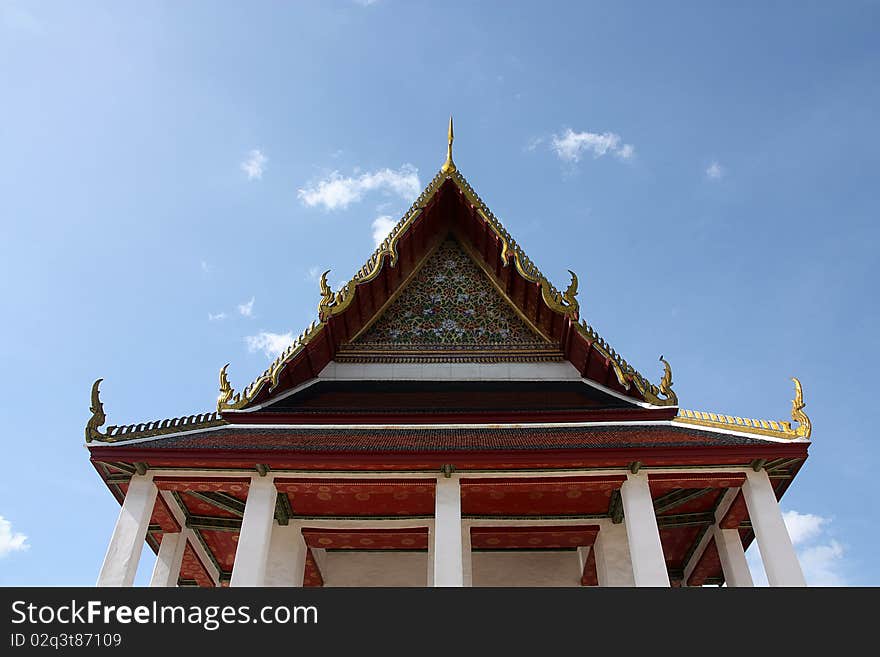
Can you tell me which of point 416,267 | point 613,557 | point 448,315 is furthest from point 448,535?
point 416,267

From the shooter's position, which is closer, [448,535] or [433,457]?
[448,535]

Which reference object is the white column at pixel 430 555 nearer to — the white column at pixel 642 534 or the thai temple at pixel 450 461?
the thai temple at pixel 450 461

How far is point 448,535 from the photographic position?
20.8ft

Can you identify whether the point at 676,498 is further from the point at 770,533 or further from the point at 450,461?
the point at 450,461

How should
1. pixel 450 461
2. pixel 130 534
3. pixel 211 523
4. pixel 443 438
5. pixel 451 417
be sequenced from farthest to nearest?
1. pixel 451 417
2. pixel 211 523
3. pixel 443 438
4. pixel 450 461
5. pixel 130 534

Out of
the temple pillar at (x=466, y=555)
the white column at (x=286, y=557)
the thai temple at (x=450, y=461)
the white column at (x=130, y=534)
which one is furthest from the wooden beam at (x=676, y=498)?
the white column at (x=130, y=534)

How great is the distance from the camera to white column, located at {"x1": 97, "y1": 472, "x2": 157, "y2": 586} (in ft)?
20.0

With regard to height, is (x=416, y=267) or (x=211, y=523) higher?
(x=416, y=267)

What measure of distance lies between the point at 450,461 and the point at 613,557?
2063mm

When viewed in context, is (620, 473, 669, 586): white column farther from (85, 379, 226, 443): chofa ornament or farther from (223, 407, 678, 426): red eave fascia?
(85, 379, 226, 443): chofa ornament
